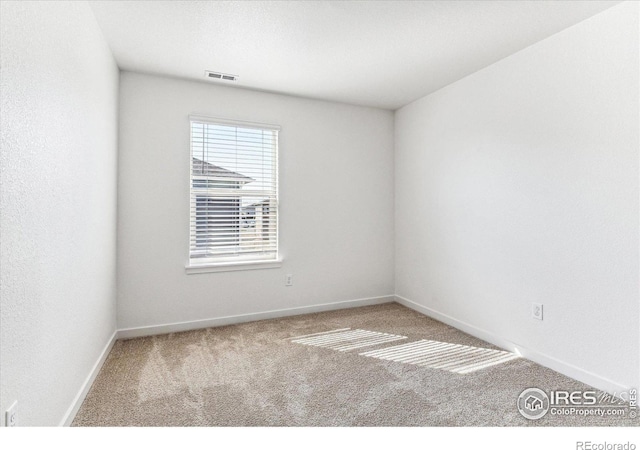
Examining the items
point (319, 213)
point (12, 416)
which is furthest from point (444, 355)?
point (12, 416)

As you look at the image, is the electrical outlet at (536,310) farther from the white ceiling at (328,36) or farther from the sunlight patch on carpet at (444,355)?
the white ceiling at (328,36)

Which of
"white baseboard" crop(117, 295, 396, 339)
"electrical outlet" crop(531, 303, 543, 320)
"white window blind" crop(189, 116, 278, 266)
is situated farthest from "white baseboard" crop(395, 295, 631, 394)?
"white window blind" crop(189, 116, 278, 266)

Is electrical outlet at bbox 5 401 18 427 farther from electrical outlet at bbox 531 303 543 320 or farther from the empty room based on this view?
electrical outlet at bbox 531 303 543 320

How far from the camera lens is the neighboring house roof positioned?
3.44 meters

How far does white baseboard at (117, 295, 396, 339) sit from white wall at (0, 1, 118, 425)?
2.39 ft

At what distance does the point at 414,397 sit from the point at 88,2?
3269 mm

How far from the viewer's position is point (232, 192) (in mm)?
3598

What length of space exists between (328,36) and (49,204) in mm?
2125

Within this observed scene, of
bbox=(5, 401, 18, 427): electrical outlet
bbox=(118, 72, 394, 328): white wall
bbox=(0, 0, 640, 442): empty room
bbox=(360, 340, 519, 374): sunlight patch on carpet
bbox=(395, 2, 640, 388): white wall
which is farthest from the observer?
bbox=(118, 72, 394, 328): white wall

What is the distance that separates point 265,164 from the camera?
3.74 metres

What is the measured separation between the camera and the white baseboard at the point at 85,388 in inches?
72.1

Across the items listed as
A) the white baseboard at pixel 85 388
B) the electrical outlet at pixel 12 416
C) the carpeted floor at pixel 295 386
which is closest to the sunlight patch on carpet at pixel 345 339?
the carpeted floor at pixel 295 386

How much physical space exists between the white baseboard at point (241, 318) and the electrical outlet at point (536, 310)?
189cm

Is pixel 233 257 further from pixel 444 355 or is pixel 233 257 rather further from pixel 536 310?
pixel 536 310
